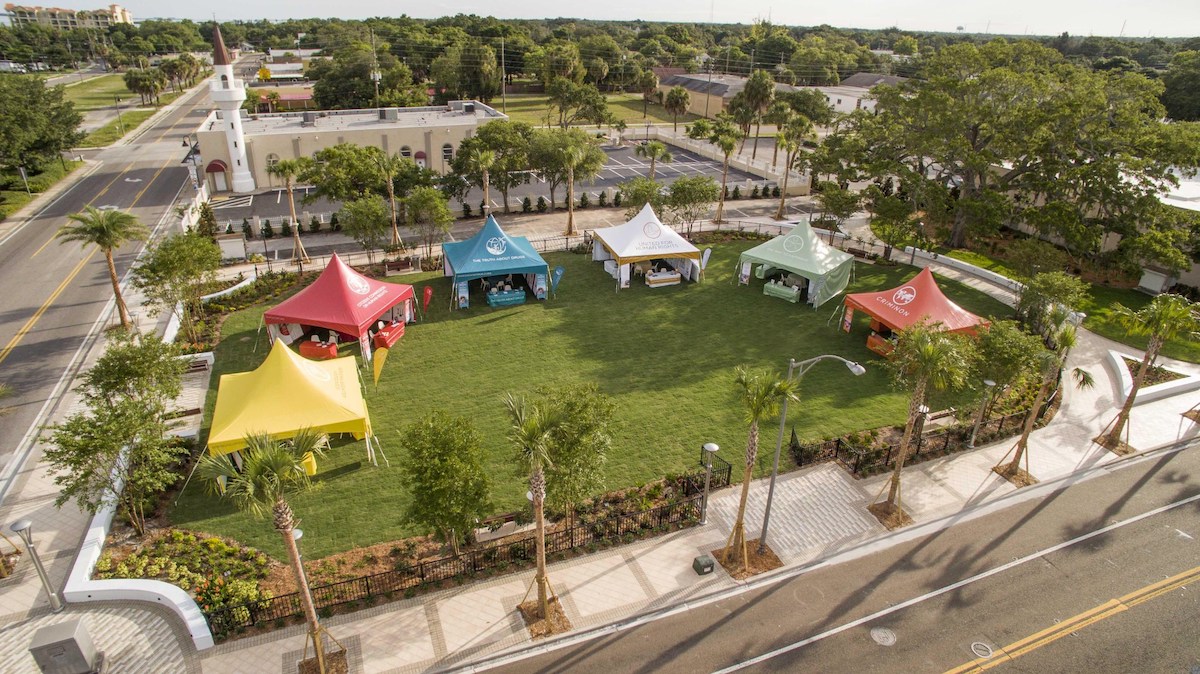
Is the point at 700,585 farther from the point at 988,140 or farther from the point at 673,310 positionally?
the point at 988,140

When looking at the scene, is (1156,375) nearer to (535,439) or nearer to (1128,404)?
(1128,404)

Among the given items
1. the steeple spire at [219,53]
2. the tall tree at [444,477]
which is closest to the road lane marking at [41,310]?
the steeple spire at [219,53]

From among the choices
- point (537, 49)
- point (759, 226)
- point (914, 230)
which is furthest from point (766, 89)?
point (537, 49)

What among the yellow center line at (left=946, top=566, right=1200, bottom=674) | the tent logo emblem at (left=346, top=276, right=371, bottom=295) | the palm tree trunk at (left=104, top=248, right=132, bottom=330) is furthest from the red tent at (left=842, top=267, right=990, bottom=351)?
the palm tree trunk at (left=104, top=248, right=132, bottom=330)

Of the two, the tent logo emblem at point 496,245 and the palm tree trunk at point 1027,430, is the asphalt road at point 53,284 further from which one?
the palm tree trunk at point 1027,430

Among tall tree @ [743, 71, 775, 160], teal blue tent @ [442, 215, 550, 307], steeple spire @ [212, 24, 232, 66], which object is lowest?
teal blue tent @ [442, 215, 550, 307]

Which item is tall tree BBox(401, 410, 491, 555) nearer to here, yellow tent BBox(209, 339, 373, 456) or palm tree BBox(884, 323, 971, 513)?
yellow tent BBox(209, 339, 373, 456)
